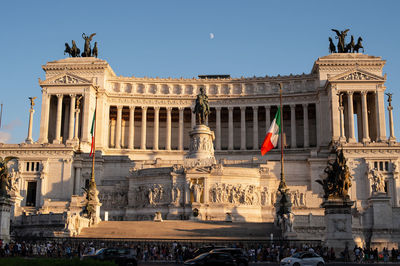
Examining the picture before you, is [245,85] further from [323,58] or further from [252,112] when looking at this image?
[323,58]

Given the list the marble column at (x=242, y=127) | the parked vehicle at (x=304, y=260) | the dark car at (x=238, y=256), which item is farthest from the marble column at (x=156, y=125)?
the parked vehicle at (x=304, y=260)

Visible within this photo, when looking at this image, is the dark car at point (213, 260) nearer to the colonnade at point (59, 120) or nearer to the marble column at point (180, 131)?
the colonnade at point (59, 120)

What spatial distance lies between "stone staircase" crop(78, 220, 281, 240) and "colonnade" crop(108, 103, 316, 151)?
43.5 metres

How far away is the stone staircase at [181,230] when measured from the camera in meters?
45.8

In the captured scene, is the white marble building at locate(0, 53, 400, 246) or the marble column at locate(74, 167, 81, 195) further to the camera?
the marble column at locate(74, 167, 81, 195)

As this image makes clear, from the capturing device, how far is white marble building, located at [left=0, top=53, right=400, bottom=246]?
202 feet

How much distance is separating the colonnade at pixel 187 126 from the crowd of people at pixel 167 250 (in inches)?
2170

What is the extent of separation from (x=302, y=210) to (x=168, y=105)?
143 feet

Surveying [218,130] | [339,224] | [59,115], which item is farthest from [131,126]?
[339,224]

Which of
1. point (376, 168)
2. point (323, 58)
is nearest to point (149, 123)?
point (323, 58)

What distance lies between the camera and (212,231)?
1886 inches

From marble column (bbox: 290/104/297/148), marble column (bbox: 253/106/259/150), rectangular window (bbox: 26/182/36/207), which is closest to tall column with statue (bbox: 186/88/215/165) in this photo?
rectangular window (bbox: 26/182/36/207)

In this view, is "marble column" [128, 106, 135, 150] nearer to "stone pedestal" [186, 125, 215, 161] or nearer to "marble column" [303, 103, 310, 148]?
"stone pedestal" [186, 125, 215, 161]

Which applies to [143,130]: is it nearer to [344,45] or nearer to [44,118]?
[44,118]
